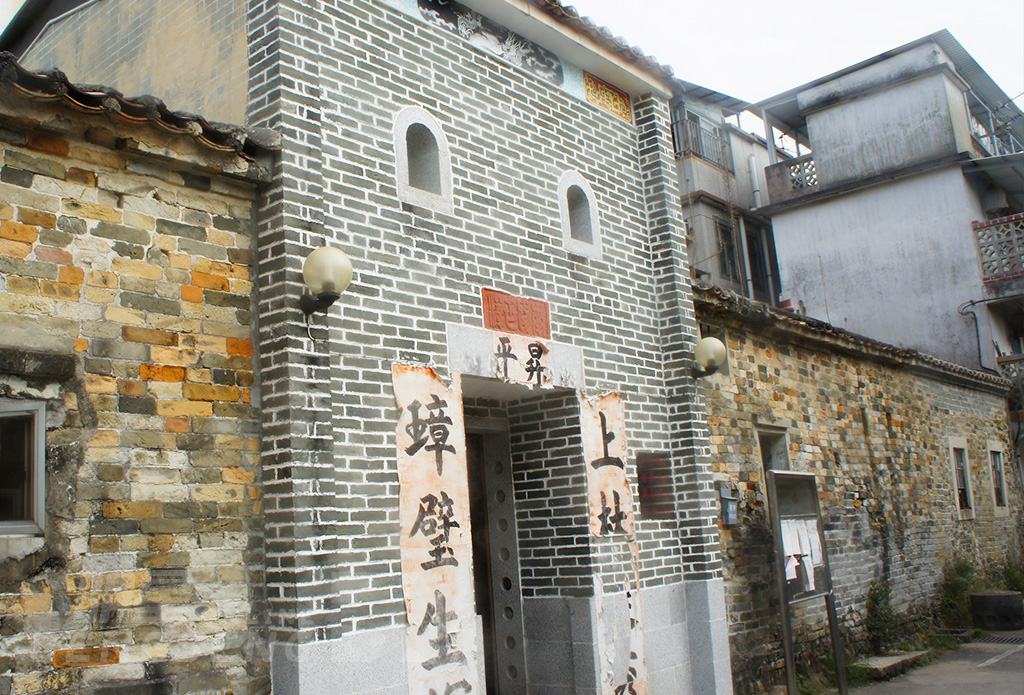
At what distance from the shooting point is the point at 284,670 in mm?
4945

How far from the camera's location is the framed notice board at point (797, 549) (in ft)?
24.8

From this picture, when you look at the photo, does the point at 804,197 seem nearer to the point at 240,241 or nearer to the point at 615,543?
the point at 615,543

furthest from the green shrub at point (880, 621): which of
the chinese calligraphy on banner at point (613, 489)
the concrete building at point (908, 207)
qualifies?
the concrete building at point (908, 207)

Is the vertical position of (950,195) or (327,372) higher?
(950,195)

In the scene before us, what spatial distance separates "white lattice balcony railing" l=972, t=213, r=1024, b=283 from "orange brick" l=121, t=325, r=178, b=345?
54.5 ft

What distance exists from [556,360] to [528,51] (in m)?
2.75

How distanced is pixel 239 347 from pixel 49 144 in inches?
58.2

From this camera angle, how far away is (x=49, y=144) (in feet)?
15.4

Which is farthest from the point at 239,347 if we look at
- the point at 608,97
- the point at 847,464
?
the point at 847,464

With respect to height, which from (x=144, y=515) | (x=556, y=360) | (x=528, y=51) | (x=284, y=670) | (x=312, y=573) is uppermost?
(x=528, y=51)

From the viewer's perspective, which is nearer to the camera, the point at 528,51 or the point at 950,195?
the point at 528,51

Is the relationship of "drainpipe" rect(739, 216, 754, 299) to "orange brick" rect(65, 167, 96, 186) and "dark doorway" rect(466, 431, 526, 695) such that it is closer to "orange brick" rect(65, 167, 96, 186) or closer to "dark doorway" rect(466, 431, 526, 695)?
"dark doorway" rect(466, 431, 526, 695)

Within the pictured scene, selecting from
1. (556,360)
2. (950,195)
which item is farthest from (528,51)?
(950,195)

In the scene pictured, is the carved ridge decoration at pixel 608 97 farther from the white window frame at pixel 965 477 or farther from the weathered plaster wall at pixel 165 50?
the white window frame at pixel 965 477
